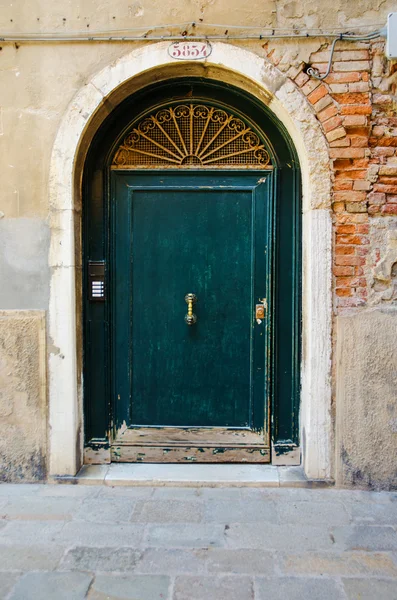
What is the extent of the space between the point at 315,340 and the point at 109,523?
5.94 feet

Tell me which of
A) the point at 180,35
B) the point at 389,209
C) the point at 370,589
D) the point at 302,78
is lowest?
the point at 370,589

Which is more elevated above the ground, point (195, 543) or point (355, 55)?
point (355, 55)

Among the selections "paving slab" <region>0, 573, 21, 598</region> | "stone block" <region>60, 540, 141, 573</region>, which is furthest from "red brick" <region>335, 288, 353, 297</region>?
"paving slab" <region>0, 573, 21, 598</region>

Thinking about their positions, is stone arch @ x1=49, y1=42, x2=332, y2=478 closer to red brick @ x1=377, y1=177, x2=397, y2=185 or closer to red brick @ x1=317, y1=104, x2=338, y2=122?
red brick @ x1=317, y1=104, x2=338, y2=122

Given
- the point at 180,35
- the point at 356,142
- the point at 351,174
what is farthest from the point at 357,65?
the point at 180,35

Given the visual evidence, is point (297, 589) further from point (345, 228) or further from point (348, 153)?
point (348, 153)

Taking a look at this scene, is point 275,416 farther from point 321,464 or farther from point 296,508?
point 296,508

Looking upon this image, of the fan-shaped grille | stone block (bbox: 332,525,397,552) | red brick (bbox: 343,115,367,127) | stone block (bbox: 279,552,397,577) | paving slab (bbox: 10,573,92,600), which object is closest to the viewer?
paving slab (bbox: 10,573,92,600)

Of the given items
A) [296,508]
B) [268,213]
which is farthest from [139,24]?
[296,508]

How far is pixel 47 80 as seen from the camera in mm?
3619

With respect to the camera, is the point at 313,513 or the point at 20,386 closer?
the point at 313,513

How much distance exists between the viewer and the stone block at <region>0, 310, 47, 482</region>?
3.67 meters

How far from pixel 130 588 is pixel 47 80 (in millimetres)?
3258

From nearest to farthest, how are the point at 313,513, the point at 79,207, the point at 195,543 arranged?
the point at 195,543 < the point at 313,513 < the point at 79,207
